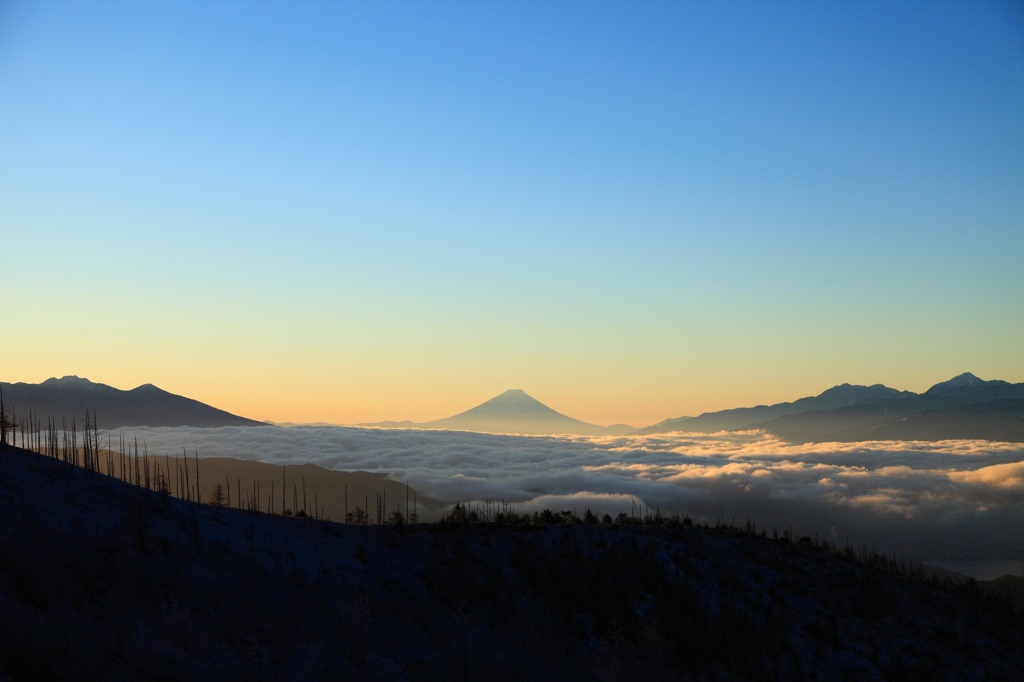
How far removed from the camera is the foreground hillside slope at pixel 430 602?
37.3 m

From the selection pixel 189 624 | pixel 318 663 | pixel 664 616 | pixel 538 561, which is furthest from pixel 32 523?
pixel 664 616

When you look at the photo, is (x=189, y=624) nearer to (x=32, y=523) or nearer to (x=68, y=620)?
(x=68, y=620)

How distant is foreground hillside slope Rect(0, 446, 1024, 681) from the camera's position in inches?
1468

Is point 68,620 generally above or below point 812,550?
above

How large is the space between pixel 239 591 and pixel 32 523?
54.8 feet

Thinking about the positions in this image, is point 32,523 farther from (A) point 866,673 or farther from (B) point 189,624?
(A) point 866,673

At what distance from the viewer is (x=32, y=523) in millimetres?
59094

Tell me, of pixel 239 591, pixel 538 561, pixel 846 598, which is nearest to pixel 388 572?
pixel 538 561

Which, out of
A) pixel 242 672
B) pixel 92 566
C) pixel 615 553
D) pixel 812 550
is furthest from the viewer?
pixel 812 550

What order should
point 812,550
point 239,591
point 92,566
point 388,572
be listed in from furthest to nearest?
point 812,550 → point 388,572 → point 239,591 → point 92,566

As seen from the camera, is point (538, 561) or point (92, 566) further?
point (538, 561)

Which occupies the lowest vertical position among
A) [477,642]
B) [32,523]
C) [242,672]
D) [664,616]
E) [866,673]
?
[866,673]

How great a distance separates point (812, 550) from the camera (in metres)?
141

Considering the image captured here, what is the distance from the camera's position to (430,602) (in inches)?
3164
